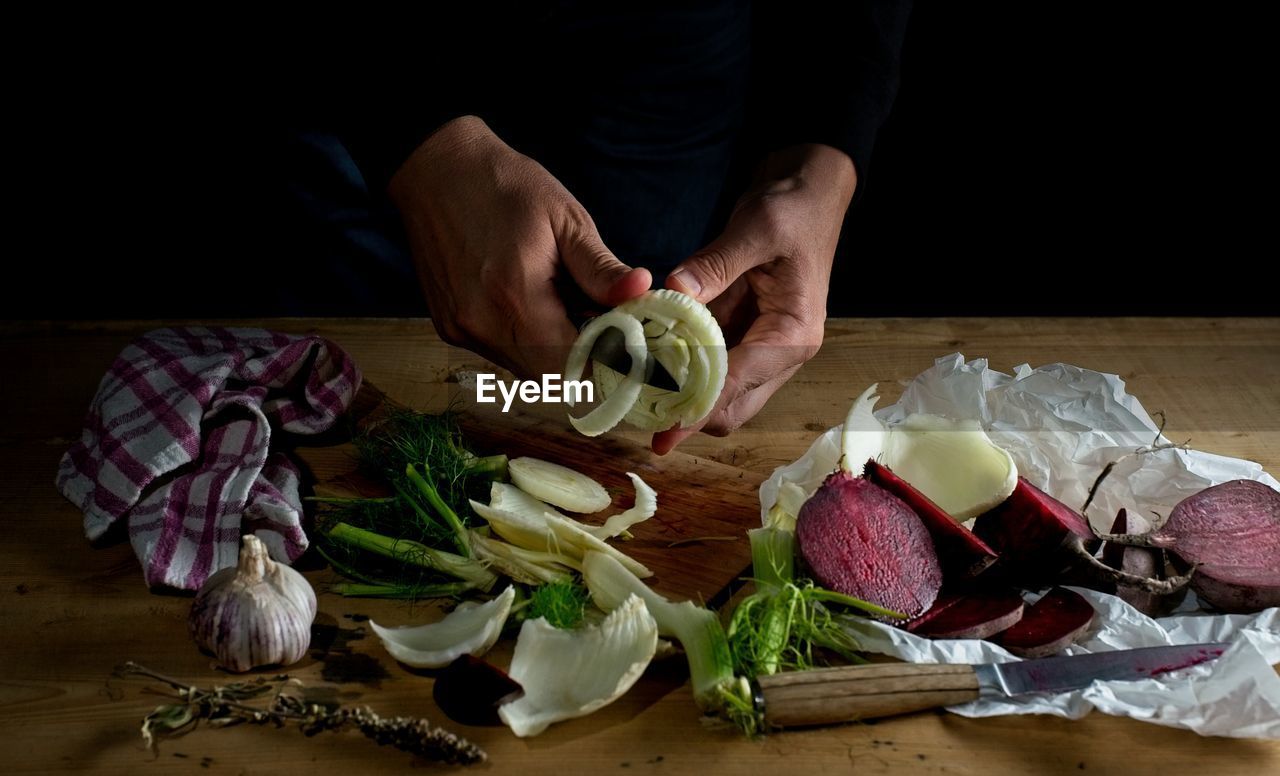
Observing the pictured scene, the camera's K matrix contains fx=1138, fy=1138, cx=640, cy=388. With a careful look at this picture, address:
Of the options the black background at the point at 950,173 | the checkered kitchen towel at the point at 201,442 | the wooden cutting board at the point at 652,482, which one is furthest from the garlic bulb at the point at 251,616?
the black background at the point at 950,173

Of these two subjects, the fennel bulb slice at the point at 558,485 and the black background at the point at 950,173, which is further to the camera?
the black background at the point at 950,173

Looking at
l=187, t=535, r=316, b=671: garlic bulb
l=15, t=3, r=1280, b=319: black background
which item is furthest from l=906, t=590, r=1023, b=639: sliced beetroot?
l=15, t=3, r=1280, b=319: black background

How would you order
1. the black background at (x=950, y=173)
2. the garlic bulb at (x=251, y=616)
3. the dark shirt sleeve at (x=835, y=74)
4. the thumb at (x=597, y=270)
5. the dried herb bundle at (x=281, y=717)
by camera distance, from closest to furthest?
1. the dried herb bundle at (x=281, y=717)
2. the garlic bulb at (x=251, y=616)
3. the thumb at (x=597, y=270)
4. the dark shirt sleeve at (x=835, y=74)
5. the black background at (x=950, y=173)

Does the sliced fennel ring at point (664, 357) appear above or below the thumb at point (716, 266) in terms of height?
below

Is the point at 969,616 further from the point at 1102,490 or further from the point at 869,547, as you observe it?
the point at 1102,490

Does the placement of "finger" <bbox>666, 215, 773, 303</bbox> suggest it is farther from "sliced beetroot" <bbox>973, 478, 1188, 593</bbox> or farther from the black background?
the black background

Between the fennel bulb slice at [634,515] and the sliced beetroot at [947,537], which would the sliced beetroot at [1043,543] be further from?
the fennel bulb slice at [634,515]

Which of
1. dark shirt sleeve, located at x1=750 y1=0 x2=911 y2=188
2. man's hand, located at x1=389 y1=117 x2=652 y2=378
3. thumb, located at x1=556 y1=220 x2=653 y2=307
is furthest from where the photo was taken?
dark shirt sleeve, located at x1=750 y1=0 x2=911 y2=188
